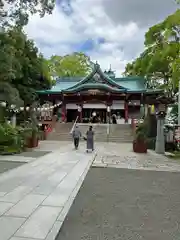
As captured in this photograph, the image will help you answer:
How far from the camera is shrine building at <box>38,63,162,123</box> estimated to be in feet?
102

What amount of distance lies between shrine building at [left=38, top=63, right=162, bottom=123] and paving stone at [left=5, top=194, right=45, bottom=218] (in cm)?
2546

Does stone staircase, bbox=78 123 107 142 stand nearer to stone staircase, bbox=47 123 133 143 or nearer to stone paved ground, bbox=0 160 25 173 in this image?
stone staircase, bbox=47 123 133 143

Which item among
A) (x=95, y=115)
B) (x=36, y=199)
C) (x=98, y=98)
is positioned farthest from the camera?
(x=95, y=115)

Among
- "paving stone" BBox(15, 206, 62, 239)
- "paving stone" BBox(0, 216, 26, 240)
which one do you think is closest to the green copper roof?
"paving stone" BBox(15, 206, 62, 239)

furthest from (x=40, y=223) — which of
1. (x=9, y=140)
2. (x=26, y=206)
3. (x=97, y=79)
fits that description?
(x=97, y=79)

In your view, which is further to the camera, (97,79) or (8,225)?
(97,79)

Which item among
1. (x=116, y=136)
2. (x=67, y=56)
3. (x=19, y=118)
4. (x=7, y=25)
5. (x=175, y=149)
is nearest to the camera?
(x=7, y=25)

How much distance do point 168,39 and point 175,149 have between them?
287 inches

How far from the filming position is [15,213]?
4.54 meters

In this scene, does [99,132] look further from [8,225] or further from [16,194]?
[8,225]

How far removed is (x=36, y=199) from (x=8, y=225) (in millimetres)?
1482

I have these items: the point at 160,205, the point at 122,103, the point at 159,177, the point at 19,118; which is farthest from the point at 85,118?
the point at 160,205

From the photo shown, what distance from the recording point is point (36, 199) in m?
5.46

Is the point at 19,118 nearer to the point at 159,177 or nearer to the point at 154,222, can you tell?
the point at 159,177
